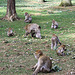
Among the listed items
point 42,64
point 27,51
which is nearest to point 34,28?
point 27,51

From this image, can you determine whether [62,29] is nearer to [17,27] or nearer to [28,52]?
Result: [17,27]

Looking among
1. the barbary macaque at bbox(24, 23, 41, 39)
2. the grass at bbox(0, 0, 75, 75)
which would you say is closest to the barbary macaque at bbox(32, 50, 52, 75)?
the grass at bbox(0, 0, 75, 75)

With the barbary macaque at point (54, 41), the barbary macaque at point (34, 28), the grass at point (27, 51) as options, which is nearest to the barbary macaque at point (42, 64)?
the grass at point (27, 51)

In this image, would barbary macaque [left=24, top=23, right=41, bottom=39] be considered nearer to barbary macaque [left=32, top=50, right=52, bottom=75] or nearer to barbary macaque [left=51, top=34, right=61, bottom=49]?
barbary macaque [left=51, top=34, right=61, bottom=49]

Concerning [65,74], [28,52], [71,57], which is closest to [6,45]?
[28,52]

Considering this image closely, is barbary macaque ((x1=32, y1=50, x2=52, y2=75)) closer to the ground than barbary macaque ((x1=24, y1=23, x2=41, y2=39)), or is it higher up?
closer to the ground

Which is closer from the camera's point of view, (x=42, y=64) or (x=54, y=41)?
(x=42, y=64)

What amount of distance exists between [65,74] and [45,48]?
309 centimetres

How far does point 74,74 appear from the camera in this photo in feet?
21.2

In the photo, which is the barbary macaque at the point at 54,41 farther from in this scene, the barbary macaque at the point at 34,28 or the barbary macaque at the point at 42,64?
the barbary macaque at the point at 42,64

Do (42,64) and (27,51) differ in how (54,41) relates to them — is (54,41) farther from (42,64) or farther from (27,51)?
(42,64)

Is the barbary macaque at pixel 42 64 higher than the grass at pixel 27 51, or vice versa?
the barbary macaque at pixel 42 64

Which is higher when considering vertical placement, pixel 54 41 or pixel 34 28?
pixel 34 28

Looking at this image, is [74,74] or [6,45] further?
[6,45]
